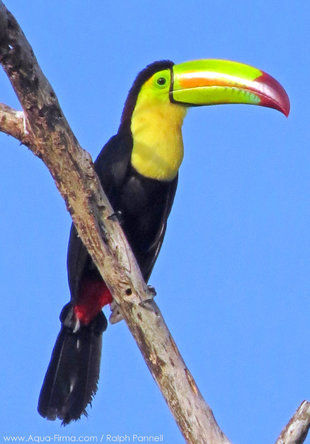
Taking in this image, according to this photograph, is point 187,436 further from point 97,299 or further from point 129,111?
point 129,111

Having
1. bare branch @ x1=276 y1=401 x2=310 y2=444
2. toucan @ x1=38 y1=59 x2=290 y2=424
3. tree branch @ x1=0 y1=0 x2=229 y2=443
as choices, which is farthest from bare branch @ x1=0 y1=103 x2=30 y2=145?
bare branch @ x1=276 y1=401 x2=310 y2=444

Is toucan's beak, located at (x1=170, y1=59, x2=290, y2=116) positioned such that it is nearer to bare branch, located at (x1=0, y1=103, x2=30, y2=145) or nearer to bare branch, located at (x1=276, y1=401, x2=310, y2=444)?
bare branch, located at (x1=0, y1=103, x2=30, y2=145)

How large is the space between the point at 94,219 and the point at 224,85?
211cm

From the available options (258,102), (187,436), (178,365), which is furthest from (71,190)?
(258,102)

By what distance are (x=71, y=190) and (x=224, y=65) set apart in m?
2.19

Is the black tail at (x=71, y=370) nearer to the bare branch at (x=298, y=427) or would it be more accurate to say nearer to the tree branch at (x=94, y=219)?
the tree branch at (x=94, y=219)

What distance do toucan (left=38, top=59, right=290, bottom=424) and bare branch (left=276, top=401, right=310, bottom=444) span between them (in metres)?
2.53

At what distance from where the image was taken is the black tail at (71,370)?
285 inches

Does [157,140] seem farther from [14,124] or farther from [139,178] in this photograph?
[14,124]

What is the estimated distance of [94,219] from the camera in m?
5.98

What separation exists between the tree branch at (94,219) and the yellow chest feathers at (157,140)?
1.55m

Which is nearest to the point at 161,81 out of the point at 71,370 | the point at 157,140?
the point at 157,140

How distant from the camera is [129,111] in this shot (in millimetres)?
7836

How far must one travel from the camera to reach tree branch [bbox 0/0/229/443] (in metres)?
5.50
